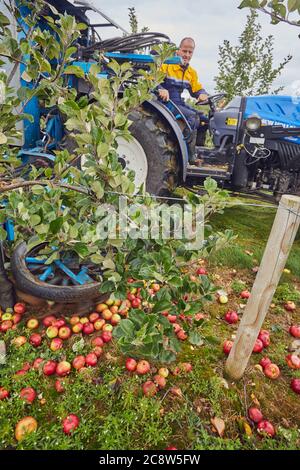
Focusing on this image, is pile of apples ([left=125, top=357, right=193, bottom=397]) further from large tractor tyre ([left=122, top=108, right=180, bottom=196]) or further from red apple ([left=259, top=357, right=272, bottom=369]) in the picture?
large tractor tyre ([left=122, top=108, right=180, bottom=196])

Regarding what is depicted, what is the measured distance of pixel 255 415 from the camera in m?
1.57

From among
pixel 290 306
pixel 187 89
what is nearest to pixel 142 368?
pixel 290 306

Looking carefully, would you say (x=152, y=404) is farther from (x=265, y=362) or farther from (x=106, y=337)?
(x=265, y=362)

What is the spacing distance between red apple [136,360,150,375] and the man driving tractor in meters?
3.04

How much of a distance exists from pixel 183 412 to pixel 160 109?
3.16m

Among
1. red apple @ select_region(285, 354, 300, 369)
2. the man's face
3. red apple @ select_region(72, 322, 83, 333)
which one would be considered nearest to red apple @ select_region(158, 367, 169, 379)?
red apple @ select_region(72, 322, 83, 333)

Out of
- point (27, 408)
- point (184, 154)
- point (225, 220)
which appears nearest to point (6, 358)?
point (27, 408)

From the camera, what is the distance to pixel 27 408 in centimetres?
156

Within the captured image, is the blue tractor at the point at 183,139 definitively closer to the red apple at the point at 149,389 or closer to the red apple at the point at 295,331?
the red apple at the point at 295,331

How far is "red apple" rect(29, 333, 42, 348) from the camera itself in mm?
1903

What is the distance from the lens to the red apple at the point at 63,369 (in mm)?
1729

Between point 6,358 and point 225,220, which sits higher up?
point 225,220

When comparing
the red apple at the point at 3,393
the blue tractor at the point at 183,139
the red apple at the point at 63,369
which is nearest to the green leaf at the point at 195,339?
the red apple at the point at 63,369
